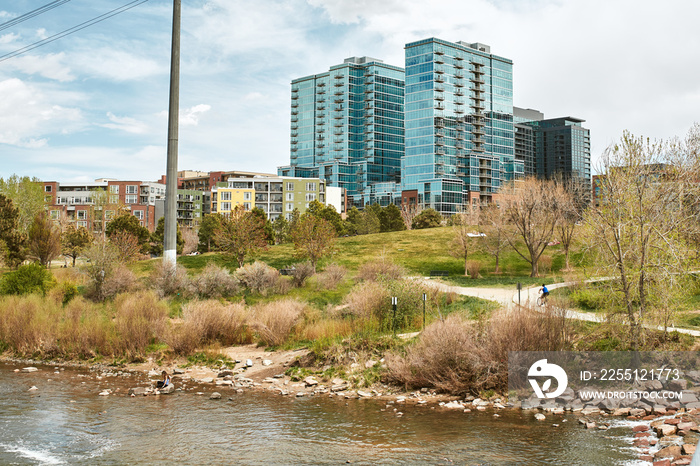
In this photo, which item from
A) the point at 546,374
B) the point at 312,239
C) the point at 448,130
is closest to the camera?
the point at 546,374

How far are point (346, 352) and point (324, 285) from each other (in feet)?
47.1

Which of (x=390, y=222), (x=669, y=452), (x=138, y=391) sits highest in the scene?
(x=390, y=222)

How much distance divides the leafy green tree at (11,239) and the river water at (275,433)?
3896cm

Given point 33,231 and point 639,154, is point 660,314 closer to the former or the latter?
point 639,154

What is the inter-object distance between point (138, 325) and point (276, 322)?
5065 millimetres

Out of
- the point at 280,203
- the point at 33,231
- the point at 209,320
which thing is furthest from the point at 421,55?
the point at 209,320

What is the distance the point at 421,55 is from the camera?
13800cm

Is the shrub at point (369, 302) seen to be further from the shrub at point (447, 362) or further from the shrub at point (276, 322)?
the shrub at point (447, 362)

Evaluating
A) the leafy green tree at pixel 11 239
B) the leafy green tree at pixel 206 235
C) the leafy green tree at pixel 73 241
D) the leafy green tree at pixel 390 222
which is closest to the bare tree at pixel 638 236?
the leafy green tree at pixel 11 239

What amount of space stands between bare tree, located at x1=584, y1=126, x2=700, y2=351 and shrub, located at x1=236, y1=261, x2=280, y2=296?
63.1 ft

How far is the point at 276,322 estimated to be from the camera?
73.7 feet

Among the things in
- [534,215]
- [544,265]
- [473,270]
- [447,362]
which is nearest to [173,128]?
[447,362]

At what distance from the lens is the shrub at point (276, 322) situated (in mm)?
22219

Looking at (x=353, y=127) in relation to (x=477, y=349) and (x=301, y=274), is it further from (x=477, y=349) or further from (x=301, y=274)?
(x=477, y=349)
